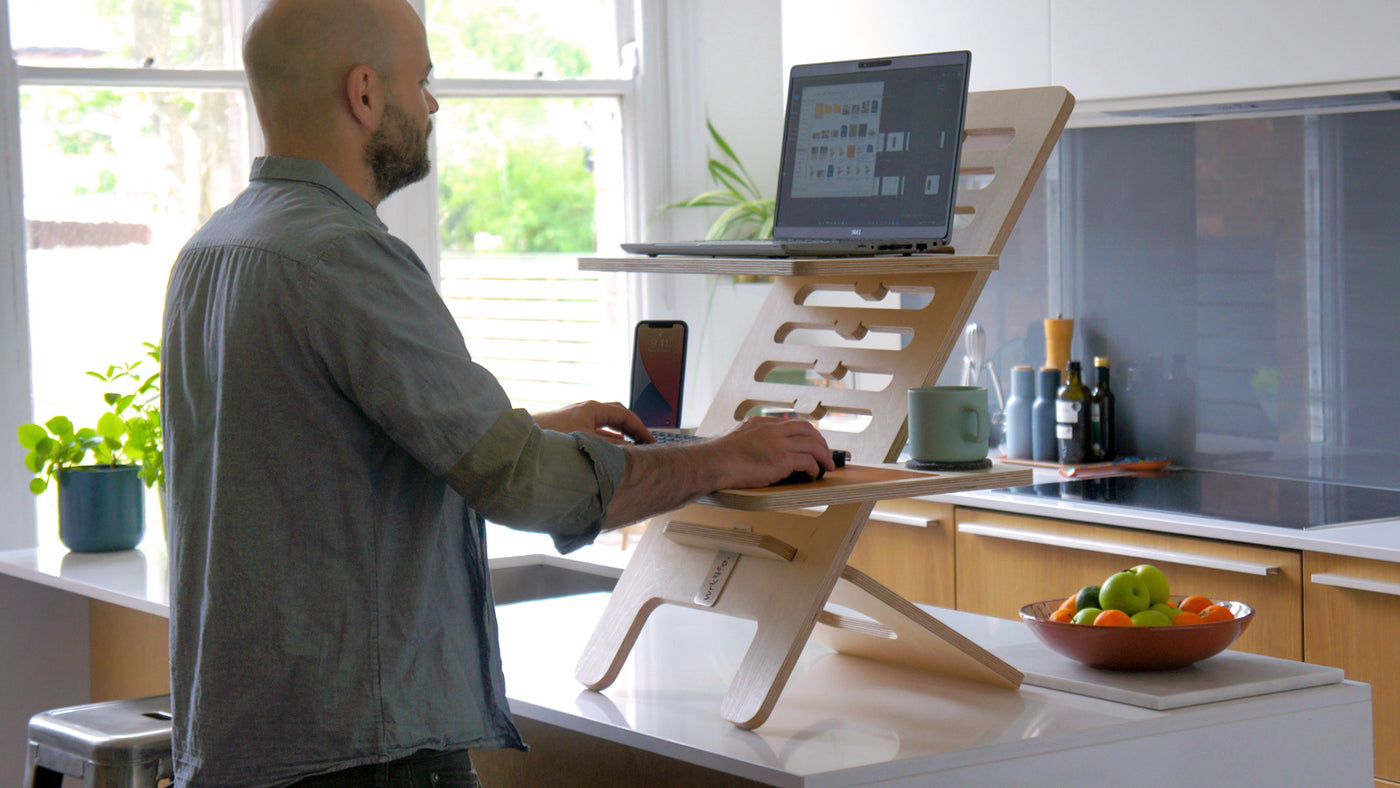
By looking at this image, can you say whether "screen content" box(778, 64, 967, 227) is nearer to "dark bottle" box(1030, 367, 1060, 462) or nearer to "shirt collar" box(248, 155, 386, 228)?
"shirt collar" box(248, 155, 386, 228)

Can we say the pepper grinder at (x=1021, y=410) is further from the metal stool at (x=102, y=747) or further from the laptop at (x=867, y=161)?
the metal stool at (x=102, y=747)

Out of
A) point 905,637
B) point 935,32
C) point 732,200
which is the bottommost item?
point 905,637

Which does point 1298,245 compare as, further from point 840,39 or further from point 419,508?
point 419,508

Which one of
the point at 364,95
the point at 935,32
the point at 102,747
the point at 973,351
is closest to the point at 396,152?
the point at 364,95

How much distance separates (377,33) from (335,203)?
0.58 ft

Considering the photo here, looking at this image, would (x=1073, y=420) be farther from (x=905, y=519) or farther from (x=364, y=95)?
(x=364, y=95)

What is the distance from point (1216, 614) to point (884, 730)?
50 centimetres

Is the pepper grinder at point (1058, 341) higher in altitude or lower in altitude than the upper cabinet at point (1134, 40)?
lower

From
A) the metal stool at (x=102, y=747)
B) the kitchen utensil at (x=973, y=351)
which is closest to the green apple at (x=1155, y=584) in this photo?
the metal stool at (x=102, y=747)

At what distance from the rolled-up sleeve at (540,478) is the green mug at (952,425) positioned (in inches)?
15.2

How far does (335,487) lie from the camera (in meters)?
1.48

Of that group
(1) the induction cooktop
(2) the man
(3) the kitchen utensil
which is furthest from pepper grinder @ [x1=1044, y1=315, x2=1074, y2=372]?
(2) the man

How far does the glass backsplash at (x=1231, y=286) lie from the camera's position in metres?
3.42

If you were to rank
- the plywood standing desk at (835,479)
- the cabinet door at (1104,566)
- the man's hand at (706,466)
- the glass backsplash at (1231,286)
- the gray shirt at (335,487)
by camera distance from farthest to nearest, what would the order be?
the glass backsplash at (1231,286)
the cabinet door at (1104,566)
the plywood standing desk at (835,479)
the man's hand at (706,466)
the gray shirt at (335,487)
